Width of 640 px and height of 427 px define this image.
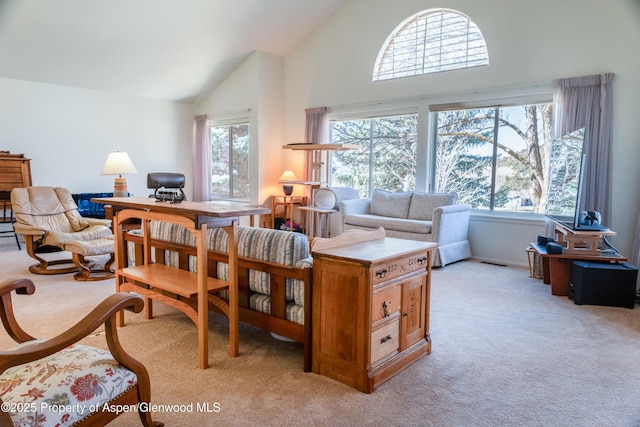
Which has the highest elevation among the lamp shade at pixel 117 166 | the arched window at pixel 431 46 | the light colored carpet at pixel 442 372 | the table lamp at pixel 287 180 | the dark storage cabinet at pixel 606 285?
the arched window at pixel 431 46

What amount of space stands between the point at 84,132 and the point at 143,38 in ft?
6.54

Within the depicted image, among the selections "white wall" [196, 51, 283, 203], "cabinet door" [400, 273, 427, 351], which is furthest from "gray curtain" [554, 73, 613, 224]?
"white wall" [196, 51, 283, 203]

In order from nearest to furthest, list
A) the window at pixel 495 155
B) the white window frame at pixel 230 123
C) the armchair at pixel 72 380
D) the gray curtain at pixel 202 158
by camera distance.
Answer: the armchair at pixel 72 380 < the window at pixel 495 155 < the white window frame at pixel 230 123 < the gray curtain at pixel 202 158

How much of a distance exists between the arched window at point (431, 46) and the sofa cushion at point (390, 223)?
2234mm

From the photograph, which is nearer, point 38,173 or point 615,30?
point 615,30

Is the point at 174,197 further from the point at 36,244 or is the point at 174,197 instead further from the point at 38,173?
the point at 38,173

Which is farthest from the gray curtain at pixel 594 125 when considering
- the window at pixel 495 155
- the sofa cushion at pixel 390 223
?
the sofa cushion at pixel 390 223

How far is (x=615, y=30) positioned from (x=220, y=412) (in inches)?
208

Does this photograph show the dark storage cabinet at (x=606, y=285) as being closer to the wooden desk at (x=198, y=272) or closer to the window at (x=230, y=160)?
the wooden desk at (x=198, y=272)

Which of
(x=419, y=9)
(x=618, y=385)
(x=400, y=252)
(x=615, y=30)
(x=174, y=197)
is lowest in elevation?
(x=618, y=385)

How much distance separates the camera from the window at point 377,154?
6348 millimetres

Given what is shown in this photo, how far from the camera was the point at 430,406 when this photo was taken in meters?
2.00

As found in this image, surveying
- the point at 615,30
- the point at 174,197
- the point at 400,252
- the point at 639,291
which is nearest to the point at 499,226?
the point at 639,291

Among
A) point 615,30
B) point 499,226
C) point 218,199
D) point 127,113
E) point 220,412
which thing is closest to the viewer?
point 220,412
